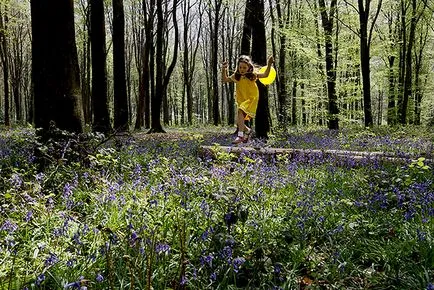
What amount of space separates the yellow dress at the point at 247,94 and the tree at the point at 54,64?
14.2 ft

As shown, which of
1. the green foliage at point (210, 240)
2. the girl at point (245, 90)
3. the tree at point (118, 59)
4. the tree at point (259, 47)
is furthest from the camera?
the tree at point (118, 59)

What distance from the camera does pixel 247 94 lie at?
988cm

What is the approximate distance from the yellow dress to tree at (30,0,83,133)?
14.2 ft

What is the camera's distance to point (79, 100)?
677cm

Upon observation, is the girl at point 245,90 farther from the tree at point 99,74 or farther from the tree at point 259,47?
the tree at point 99,74

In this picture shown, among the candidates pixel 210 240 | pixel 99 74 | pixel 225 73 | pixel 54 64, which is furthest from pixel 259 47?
pixel 210 240

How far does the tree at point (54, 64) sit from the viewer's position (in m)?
6.47

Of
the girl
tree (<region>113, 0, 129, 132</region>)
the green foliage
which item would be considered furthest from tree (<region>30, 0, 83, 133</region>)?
tree (<region>113, 0, 129, 132</region>)

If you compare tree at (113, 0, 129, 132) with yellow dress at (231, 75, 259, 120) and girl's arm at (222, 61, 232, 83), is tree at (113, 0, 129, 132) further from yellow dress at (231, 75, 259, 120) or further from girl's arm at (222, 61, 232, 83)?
girl's arm at (222, 61, 232, 83)

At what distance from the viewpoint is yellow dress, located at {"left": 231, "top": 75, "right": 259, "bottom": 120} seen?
32.3ft

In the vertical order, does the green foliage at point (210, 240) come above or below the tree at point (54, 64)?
below

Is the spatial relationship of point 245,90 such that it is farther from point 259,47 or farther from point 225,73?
point 259,47

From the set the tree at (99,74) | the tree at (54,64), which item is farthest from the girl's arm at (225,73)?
the tree at (99,74)

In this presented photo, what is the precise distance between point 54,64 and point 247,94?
481 centimetres
